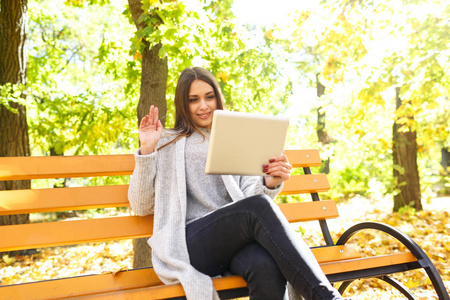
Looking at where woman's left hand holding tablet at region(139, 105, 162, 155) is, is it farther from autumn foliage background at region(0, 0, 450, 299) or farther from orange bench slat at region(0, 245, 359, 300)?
autumn foliage background at region(0, 0, 450, 299)

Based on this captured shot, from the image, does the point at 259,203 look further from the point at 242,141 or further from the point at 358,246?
the point at 358,246

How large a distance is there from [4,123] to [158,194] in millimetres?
3741

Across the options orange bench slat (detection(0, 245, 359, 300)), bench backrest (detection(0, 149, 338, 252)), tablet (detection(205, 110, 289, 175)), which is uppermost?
tablet (detection(205, 110, 289, 175))

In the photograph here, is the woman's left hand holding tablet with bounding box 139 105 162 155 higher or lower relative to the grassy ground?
higher

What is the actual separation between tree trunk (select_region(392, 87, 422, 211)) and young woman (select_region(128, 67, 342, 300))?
5.31m

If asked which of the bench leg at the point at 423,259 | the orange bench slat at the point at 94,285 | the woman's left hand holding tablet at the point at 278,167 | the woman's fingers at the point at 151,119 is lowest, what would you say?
the orange bench slat at the point at 94,285

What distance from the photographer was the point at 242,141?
192 cm

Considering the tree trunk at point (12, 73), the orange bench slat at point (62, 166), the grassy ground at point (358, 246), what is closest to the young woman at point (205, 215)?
the orange bench slat at point (62, 166)

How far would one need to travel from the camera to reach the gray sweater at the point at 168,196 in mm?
1964

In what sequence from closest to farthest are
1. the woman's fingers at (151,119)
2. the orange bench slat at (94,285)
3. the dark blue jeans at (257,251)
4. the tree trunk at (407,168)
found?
the dark blue jeans at (257,251), the orange bench slat at (94,285), the woman's fingers at (151,119), the tree trunk at (407,168)

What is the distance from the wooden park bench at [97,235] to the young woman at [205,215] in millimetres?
121

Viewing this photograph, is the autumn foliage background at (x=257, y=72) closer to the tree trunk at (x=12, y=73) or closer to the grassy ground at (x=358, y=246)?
the grassy ground at (x=358, y=246)

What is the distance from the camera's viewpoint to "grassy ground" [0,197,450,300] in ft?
11.8

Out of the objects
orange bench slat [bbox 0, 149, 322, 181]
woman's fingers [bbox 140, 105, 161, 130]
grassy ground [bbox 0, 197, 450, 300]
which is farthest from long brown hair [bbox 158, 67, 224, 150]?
grassy ground [bbox 0, 197, 450, 300]
